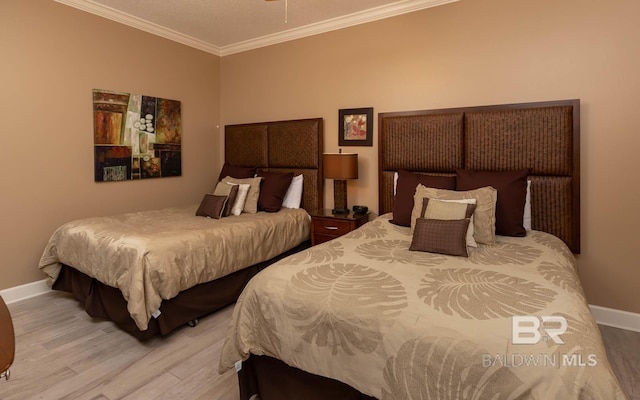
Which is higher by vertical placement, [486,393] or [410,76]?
[410,76]

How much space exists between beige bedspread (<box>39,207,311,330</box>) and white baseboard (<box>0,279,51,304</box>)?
256 mm

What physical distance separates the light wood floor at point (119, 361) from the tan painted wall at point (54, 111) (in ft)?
2.68

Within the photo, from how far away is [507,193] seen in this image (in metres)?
2.55

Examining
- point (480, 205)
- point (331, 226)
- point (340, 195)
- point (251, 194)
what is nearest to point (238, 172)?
point (251, 194)

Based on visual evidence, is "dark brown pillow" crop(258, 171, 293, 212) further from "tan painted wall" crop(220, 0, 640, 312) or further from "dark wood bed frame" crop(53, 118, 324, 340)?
"tan painted wall" crop(220, 0, 640, 312)

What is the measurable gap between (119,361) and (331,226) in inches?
78.2

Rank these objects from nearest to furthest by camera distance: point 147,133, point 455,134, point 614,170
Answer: point 614,170 < point 455,134 < point 147,133

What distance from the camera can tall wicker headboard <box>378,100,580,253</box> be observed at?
2.65 m

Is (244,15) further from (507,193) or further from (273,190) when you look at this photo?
(507,193)

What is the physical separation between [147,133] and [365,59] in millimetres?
2536

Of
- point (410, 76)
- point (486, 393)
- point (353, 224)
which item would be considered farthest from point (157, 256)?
point (410, 76)

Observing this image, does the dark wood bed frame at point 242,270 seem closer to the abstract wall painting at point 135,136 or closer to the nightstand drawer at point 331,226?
the nightstand drawer at point 331,226

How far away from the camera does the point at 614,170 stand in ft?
8.47

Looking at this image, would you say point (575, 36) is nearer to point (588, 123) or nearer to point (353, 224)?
point (588, 123)
